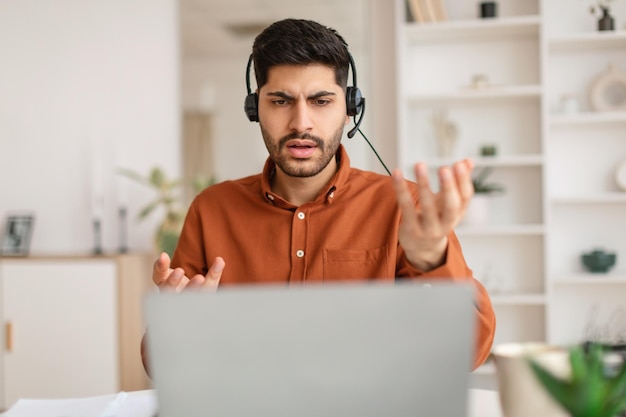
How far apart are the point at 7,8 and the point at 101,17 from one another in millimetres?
537

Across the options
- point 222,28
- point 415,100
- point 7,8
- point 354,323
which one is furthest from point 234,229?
point 7,8

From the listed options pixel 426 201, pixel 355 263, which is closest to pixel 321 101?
pixel 355 263

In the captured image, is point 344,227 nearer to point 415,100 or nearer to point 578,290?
point 415,100

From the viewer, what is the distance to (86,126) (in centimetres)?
405

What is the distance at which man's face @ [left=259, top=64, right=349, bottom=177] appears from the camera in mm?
1508

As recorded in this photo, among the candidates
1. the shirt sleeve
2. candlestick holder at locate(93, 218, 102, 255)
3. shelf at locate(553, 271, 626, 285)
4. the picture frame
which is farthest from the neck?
the picture frame

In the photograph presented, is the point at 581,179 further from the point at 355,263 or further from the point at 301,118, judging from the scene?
the point at 301,118

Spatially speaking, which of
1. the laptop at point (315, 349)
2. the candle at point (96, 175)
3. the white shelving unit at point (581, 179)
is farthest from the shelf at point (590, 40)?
the laptop at point (315, 349)

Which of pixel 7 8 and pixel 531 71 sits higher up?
pixel 7 8

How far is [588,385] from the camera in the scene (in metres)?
0.64

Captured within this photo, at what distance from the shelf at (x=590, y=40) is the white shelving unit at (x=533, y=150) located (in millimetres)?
19

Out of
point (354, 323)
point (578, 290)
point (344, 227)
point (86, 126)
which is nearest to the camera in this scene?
point (354, 323)

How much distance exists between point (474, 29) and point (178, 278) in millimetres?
2937

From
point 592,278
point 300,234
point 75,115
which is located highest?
point 75,115
